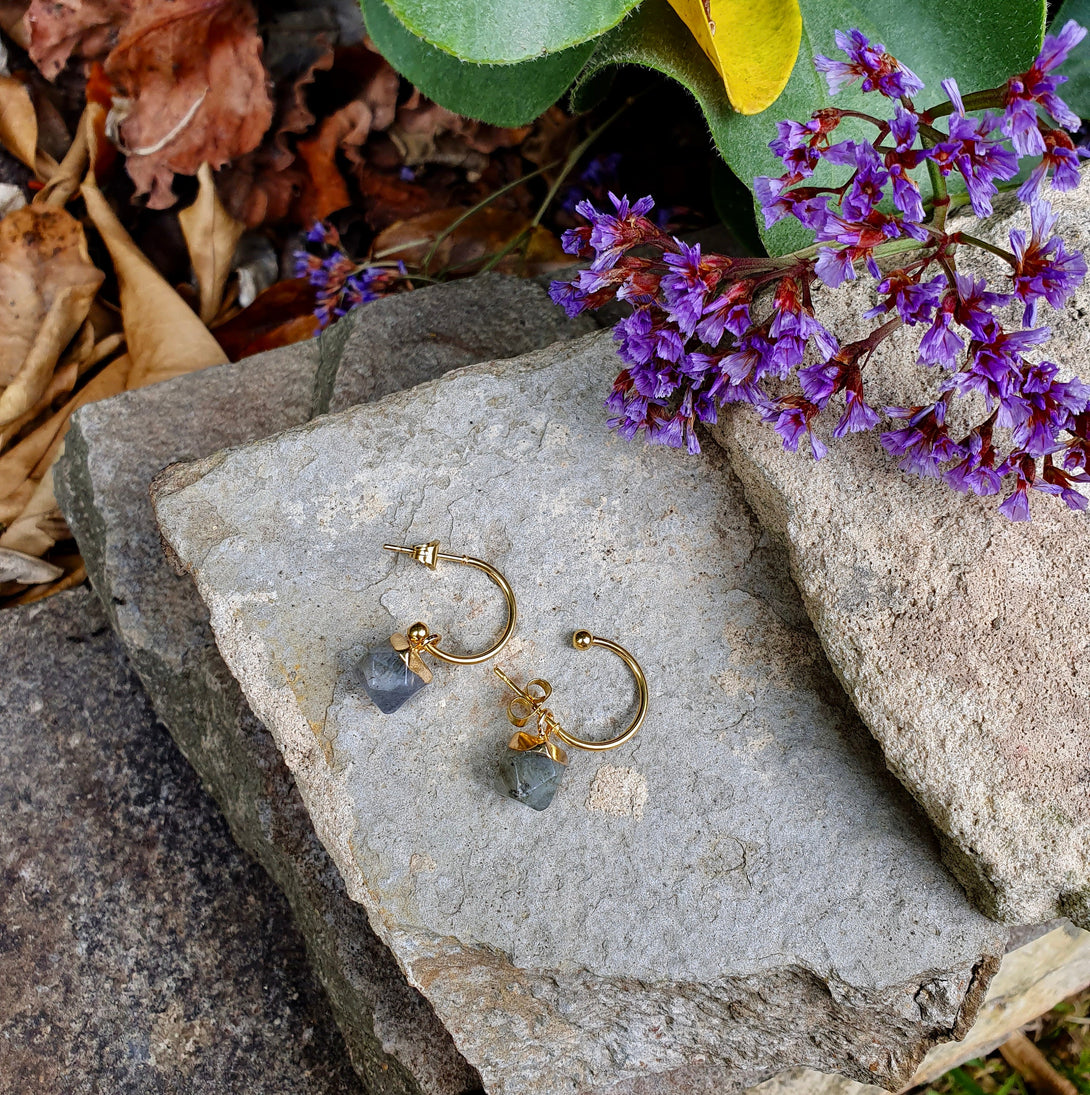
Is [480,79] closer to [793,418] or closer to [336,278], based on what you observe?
[336,278]

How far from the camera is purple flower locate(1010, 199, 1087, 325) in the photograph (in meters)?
1.07

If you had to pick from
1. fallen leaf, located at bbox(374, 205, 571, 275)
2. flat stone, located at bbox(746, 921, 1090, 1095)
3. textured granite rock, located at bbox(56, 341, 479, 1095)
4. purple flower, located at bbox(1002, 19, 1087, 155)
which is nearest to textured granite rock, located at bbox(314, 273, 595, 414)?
textured granite rock, located at bbox(56, 341, 479, 1095)

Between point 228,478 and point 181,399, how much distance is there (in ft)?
1.29

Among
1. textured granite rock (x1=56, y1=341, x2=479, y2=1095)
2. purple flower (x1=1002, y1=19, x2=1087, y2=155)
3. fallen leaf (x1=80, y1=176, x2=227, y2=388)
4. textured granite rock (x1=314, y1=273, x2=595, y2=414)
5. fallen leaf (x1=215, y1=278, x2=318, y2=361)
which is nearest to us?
purple flower (x1=1002, y1=19, x2=1087, y2=155)

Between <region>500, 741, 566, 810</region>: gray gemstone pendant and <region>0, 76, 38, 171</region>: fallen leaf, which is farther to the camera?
<region>0, 76, 38, 171</region>: fallen leaf

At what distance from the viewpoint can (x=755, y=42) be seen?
1.31 meters

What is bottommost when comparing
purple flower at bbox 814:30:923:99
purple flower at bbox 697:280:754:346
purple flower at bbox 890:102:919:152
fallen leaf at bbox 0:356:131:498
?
fallen leaf at bbox 0:356:131:498

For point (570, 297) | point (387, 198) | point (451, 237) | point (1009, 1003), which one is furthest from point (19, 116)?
point (1009, 1003)

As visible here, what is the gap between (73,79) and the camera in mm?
2125

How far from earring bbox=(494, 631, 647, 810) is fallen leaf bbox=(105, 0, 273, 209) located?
4.24 feet

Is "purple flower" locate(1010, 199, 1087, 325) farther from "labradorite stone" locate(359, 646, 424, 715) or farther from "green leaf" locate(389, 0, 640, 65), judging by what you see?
"labradorite stone" locate(359, 646, 424, 715)

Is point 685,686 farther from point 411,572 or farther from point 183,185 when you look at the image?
point 183,185

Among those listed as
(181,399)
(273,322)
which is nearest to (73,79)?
(273,322)

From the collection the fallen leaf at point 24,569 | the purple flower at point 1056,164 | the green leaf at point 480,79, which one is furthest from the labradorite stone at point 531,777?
the fallen leaf at point 24,569
